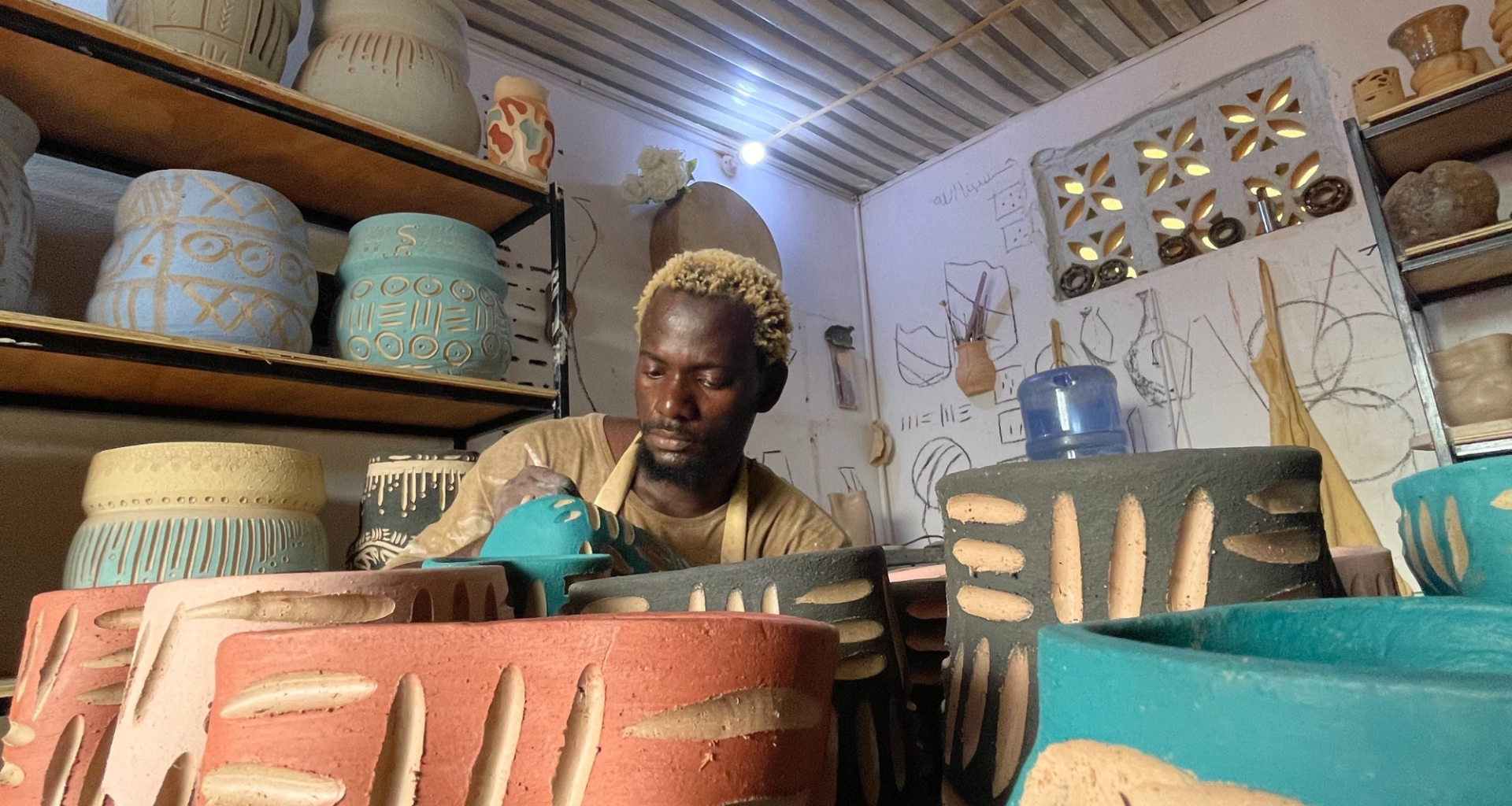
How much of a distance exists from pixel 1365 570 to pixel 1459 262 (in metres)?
1.64

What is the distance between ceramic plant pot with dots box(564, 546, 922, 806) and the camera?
330 millimetres

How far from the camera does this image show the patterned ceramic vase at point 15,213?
86 cm

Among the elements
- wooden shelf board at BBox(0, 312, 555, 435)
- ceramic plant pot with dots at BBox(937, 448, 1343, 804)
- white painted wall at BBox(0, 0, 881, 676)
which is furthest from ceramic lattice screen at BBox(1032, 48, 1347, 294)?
ceramic plant pot with dots at BBox(937, 448, 1343, 804)

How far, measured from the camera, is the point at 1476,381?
4.74 ft

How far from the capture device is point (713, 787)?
0.22m

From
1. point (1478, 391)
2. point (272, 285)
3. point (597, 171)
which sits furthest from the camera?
point (597, 171)

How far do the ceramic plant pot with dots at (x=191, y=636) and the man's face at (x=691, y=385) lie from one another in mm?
802

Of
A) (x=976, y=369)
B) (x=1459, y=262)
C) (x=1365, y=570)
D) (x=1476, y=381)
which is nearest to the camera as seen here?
(x=1365, y=570)

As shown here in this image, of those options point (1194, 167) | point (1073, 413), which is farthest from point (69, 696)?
point (1194, 167)

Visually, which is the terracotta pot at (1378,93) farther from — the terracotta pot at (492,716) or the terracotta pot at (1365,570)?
the terracotta pot at (492,716)

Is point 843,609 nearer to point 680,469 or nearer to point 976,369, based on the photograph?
point 680,469

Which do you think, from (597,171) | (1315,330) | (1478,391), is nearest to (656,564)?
(1478,391)

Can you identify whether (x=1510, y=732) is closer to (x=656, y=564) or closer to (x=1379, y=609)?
(x=1379, y=609)

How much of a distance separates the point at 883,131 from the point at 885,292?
2.00 ft
